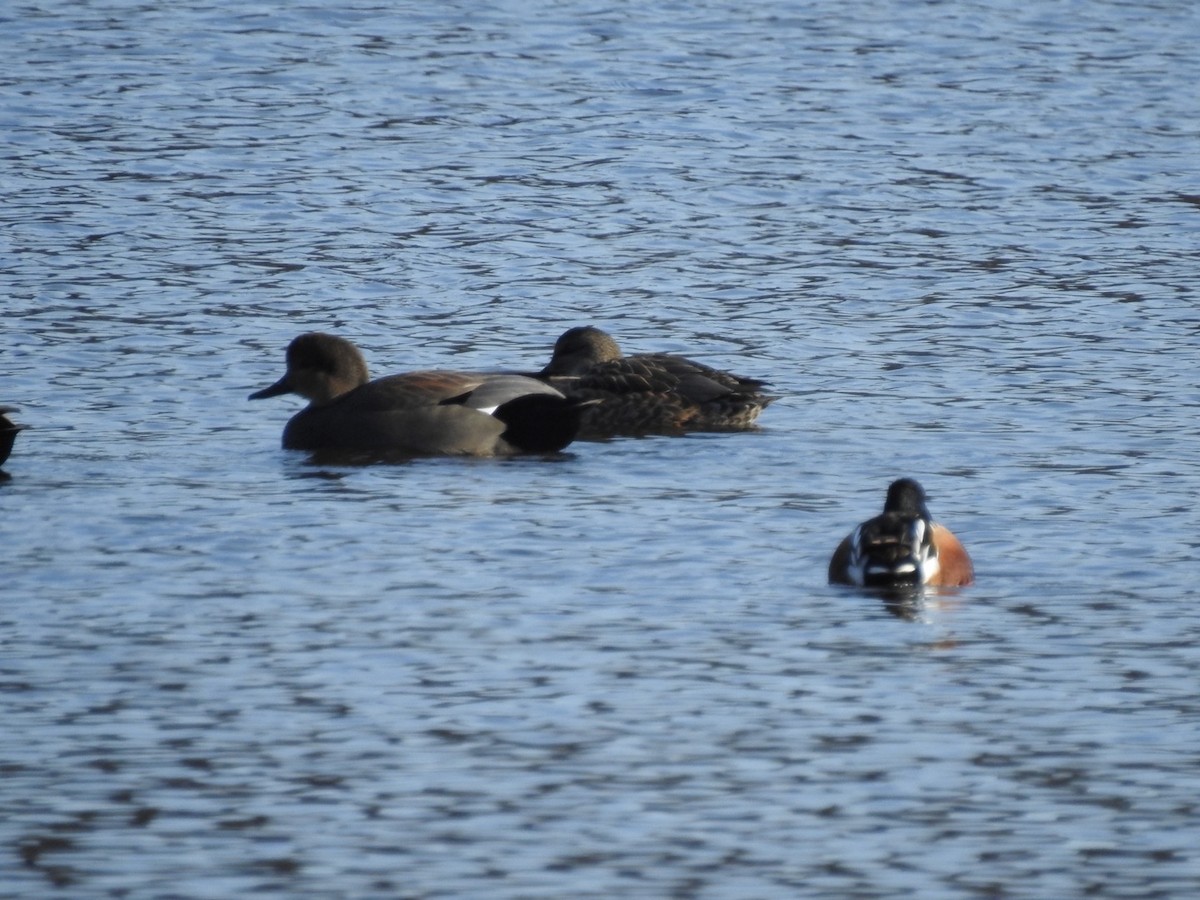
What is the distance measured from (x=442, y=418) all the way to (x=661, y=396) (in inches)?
59.2

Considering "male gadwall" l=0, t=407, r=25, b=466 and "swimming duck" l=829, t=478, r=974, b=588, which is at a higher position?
"male gadwall" l=0, t=407, r=25, b=466

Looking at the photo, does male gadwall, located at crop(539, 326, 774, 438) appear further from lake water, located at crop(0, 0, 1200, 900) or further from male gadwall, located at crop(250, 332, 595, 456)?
male gadwall, located at crop(250, 332, 595, 456)

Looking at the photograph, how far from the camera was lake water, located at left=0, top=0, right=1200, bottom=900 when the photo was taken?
24.0ft

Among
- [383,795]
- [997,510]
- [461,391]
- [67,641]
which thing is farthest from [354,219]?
[383,795]

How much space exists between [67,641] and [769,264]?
10080mm

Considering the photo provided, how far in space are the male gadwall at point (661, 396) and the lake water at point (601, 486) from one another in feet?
0.80

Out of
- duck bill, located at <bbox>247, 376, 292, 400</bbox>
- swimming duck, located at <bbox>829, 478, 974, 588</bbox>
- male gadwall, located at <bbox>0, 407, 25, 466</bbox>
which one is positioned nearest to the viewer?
swimming duck, located at <bbox>829, 478, 974, 588</bbox>

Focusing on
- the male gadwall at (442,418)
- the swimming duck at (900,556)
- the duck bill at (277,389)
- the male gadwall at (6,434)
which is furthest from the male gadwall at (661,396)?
the swimming duck at (900,556)

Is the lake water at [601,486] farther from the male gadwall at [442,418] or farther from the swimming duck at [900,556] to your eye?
the male gadwall at [442,418]

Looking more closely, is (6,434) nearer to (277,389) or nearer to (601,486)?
(277,389)

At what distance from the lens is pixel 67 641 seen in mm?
9078

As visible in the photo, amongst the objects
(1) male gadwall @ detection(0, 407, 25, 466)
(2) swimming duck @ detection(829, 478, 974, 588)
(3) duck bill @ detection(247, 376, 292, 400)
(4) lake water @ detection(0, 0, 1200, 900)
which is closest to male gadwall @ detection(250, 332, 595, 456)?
(4) lake water @ detection(0, 0, 1200, 900)

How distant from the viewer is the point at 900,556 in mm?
10047

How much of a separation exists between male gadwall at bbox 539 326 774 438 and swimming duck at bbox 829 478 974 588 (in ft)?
13.2
